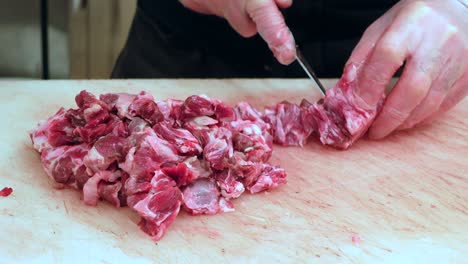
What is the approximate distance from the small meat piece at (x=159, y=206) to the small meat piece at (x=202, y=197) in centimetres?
4

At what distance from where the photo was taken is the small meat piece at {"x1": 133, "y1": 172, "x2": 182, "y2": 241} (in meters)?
1.34

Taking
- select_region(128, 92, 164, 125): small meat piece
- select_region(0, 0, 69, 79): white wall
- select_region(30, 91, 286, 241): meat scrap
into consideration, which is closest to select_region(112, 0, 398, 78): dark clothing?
select_region(30, 91, 286, 241): meat scrap

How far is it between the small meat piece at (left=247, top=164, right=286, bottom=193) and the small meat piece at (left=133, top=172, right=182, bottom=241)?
0.21 meters

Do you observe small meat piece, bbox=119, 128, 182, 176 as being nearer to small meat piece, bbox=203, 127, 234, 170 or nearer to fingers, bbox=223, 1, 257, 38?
small meat piece, bbox=203, 127, 234, 170

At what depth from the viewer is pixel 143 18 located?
99.6 inches

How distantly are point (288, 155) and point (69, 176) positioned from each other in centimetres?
60

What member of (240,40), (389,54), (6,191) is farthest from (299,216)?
(240,40)

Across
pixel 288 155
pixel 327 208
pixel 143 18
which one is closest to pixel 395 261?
pixel 327 208

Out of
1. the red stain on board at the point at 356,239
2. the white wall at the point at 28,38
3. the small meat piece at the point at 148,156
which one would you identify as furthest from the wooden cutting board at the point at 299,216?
the white wall at the point at 28,38

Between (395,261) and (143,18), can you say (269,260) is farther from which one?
(143,18)

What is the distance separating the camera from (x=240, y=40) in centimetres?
233

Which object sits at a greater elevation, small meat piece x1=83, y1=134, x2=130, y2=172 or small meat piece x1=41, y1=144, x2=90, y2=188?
small meat piece x1=83, y1=134, x2=130, y2=172

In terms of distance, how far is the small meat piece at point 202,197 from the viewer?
1428 mm

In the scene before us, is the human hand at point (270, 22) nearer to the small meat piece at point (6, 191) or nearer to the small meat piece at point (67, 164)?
the small meat piece at point (67, 164)
